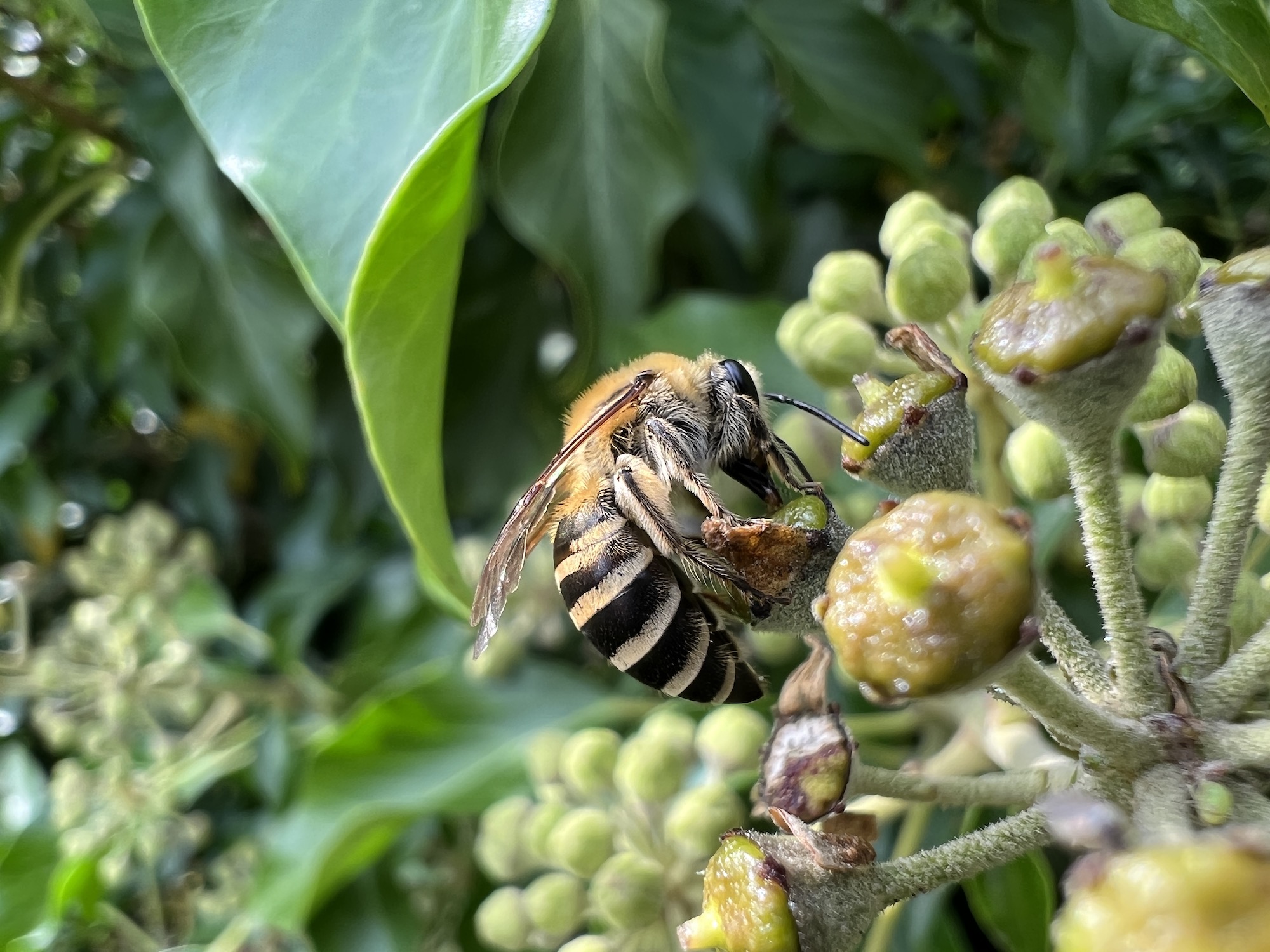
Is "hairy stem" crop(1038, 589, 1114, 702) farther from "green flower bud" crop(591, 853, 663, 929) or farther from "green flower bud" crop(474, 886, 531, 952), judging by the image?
"green flower bud" crop(474, 886, 531, 952)

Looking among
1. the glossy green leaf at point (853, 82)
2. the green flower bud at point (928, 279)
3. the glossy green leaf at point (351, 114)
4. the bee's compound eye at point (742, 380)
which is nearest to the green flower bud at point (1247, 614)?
the green flower bud at point (928, 279)

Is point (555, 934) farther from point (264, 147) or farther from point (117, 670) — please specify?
point (117, 670)

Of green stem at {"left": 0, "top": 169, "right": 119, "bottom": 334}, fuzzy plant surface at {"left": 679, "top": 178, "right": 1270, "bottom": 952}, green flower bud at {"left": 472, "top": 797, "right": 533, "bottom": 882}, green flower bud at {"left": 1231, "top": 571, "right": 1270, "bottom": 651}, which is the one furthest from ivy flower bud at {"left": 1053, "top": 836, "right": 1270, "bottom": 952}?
green stem at {"left": 0, "top": 169, "right": 119, "bottom": 334}

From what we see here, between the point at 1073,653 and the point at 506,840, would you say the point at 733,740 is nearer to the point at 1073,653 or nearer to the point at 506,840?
the point at 506,840

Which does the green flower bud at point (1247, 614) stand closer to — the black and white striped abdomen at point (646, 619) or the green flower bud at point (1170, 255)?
the green flower bud at point (1170, 255)

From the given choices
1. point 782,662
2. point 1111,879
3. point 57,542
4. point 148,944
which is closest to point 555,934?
point 782,662

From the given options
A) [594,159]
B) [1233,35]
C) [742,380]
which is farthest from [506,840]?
[1233,35]
